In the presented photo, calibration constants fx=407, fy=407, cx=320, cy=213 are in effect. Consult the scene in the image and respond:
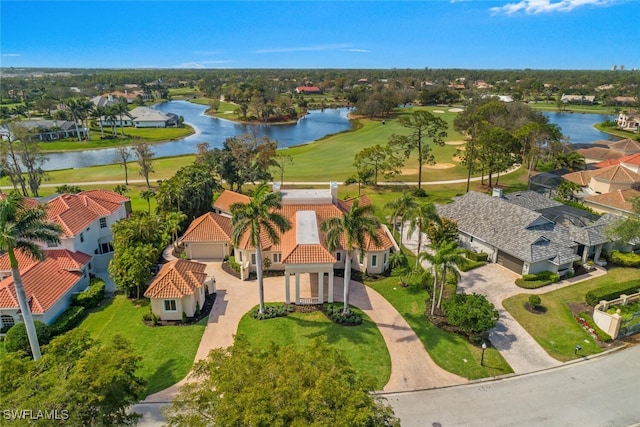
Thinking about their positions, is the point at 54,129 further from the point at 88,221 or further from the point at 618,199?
the point at 618,199

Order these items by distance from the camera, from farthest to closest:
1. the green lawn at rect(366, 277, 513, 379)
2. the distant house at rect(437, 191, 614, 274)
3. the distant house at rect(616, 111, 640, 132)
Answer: the distant house at rect(616, 111, 640, 132) → the distant house at rect(437, 191, 614, 274) → the green lawn at rect(366, 277, 513, 379)

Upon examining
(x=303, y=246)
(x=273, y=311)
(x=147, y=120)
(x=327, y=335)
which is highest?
(x=147, y=120)

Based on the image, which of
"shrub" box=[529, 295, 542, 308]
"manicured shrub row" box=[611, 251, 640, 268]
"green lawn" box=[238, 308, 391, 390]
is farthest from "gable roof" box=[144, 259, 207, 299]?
"manicured shrub row" box=[611, 251, 640, 268]

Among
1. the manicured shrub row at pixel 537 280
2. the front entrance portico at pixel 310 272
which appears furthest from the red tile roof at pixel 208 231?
the manicured shrub row at pixel 537 280

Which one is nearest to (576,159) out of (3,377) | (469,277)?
(469,277)

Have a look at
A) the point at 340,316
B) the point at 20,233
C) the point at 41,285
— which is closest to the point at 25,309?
the point at 20,233

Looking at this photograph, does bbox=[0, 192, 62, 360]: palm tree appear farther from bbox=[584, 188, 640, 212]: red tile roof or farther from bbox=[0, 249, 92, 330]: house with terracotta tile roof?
bbox=[584, 188, 640, 212]: red tile roof

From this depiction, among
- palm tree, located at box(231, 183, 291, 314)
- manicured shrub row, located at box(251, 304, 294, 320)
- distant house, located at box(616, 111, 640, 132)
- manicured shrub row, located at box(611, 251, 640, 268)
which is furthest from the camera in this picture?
distant house, located at box(616, 111, 640, 132)
